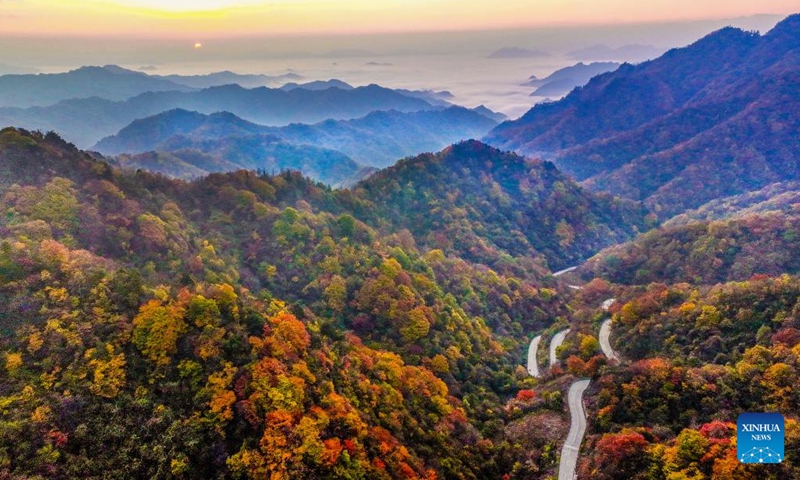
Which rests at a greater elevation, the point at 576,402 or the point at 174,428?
the point at 174,428

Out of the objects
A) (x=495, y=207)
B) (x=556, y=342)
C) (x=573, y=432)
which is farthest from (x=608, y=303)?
(x=495, y=207)

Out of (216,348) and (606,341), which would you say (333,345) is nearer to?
(216,348)

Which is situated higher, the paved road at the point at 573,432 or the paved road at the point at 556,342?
the paved road at the point at 573,432

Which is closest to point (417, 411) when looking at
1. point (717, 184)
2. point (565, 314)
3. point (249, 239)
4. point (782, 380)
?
point (782, 380)

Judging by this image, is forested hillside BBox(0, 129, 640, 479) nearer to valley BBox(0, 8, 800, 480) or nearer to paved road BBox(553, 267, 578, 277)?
valley BBox(0, 8, 800, 480)

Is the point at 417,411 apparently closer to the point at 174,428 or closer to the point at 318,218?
the point at 174,428

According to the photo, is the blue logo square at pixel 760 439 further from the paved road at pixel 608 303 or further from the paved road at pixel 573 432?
the paved road at pixel 608 303

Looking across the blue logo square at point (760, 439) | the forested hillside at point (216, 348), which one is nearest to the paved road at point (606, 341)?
the forested hillside at point (216, 348)
